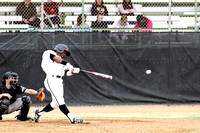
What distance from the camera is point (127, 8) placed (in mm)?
14523

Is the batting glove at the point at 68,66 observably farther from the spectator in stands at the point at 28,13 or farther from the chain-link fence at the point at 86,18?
the spectator in stands at the point at 28,13

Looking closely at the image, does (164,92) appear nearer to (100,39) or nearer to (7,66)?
(100,39)

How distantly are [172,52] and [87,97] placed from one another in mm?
2924

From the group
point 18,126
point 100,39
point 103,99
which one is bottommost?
point 103,99

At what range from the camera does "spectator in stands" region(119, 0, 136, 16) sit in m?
14.4

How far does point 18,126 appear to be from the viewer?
8523 millimetres

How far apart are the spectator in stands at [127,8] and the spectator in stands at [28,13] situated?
2801mm

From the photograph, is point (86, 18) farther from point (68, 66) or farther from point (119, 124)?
point (119, 124)

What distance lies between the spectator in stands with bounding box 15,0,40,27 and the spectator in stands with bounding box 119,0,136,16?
2.80m

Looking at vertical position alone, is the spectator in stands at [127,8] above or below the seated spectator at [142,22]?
above

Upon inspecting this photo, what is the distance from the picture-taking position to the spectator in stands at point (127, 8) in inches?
565

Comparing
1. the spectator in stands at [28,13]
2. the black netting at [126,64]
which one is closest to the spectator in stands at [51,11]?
the spectator in stands at [28,13]

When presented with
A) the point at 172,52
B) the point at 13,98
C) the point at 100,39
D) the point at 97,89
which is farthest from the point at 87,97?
the point at 13,98

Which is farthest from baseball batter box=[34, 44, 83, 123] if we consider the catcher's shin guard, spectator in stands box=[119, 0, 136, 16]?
spectator in stands box=[119, 0, 136, 16]
